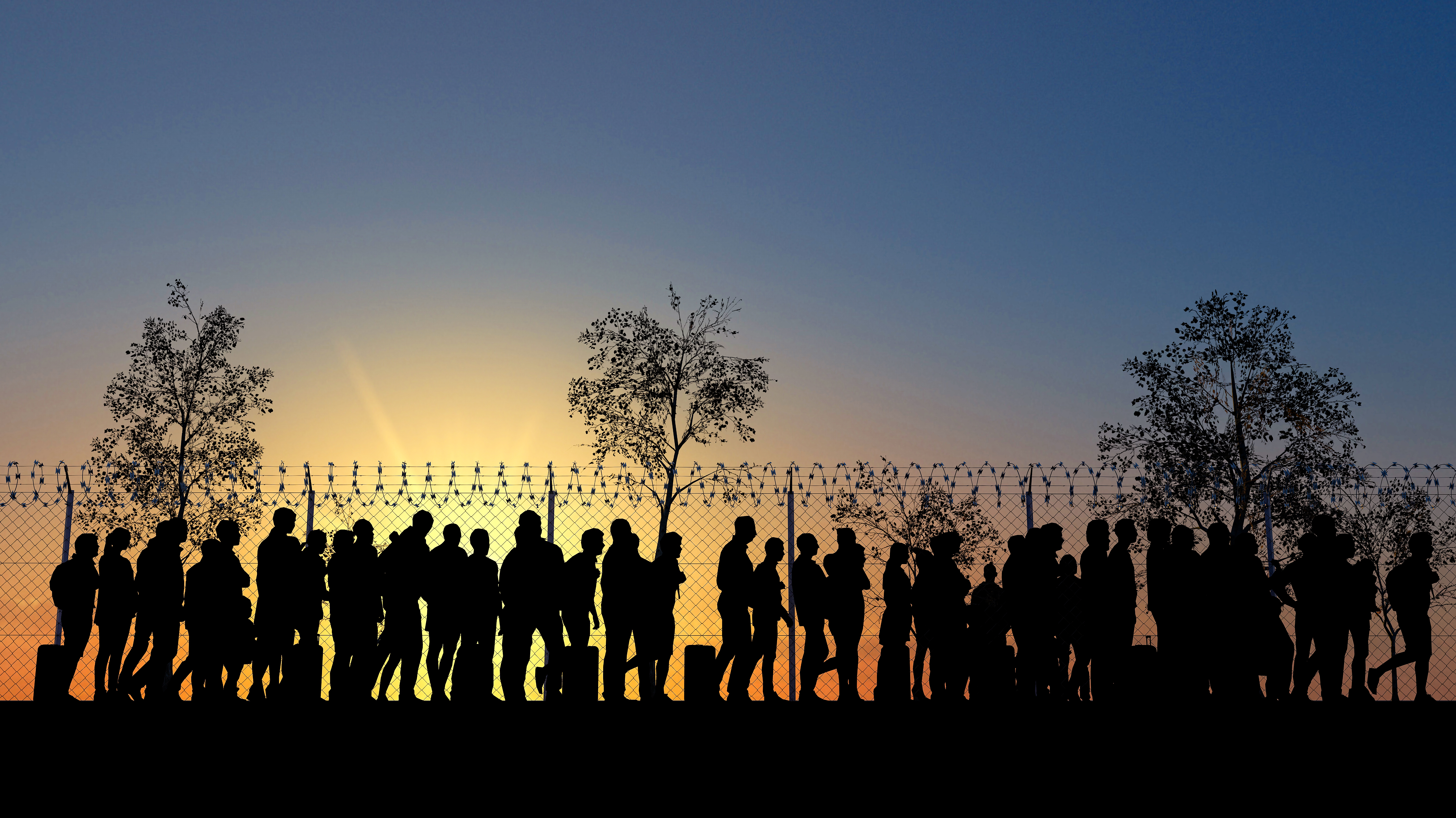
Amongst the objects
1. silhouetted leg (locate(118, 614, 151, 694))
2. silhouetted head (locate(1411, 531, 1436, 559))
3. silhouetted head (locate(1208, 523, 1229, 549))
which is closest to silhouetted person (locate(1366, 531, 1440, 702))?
silhouetted head (locate(1411, 531, 1436, 559))

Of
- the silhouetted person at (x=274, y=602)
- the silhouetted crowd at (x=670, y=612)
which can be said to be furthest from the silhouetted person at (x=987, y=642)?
the silhouetted person at (x=274, y=602)

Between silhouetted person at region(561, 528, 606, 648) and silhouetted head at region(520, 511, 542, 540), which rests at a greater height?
silhouetted head at region(520, 511, 542, 540)

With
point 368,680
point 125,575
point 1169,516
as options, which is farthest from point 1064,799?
point 1169,516

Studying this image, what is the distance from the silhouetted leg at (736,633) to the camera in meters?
9.46

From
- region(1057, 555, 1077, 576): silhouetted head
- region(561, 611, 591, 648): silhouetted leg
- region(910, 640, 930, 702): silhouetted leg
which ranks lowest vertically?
region(910, 640, 930, 702): silhouetted leg

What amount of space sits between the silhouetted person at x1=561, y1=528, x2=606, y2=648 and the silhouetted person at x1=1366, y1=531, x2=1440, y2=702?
6903 millimetres

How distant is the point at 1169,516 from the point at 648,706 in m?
15.2

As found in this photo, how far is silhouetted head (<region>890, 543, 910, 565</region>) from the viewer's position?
31.8ft

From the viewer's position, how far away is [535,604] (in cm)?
905

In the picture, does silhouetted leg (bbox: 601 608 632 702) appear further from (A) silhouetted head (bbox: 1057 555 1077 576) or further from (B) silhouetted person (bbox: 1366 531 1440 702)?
(B) silhouetted person (bbox: 1366 531 1440 702)

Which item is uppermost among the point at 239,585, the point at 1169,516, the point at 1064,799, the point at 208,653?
the point at 1169,516

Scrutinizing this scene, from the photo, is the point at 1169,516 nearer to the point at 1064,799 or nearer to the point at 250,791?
the point at 1064,799

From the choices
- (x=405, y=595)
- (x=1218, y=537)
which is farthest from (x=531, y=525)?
(x=1218, y=537)

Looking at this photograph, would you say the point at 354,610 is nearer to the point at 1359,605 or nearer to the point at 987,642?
the point at 987,642
